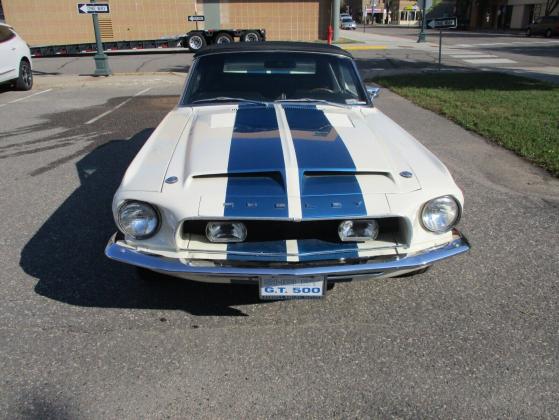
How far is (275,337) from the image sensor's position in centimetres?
272

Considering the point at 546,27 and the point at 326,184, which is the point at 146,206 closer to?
the point at 326,184

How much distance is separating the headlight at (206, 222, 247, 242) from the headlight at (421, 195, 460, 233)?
0.97 m

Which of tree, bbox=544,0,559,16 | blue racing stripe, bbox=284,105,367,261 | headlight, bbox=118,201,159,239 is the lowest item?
headlight, bbox=118,201,159,239

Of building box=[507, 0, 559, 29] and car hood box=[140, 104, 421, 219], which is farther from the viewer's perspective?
building box=[507, 0, 559, 29]

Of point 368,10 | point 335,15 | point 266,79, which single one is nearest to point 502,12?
point 368,10

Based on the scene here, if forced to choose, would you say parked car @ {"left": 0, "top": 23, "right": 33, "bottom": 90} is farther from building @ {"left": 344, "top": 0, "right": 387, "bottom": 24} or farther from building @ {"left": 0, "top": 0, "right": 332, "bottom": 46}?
building @ {"left": 344, "top": 0, "right": 387, "bottom": 24}

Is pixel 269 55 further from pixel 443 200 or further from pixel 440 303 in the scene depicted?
pixel 440 303

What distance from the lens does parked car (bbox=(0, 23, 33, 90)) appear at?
10.8m

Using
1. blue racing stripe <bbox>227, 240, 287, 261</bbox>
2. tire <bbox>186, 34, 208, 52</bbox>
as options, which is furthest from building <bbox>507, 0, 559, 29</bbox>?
blue racing stripe <bbox>227, 240, 287, 261</bbox>

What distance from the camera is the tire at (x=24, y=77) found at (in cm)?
1188

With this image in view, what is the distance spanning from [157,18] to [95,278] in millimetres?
28436

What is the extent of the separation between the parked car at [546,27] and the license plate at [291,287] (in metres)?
42.7

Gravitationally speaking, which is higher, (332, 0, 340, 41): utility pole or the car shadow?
(332, 0, 340, 41): utility pole

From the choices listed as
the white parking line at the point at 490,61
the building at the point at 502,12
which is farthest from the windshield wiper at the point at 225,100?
the building at the point at 502,12
